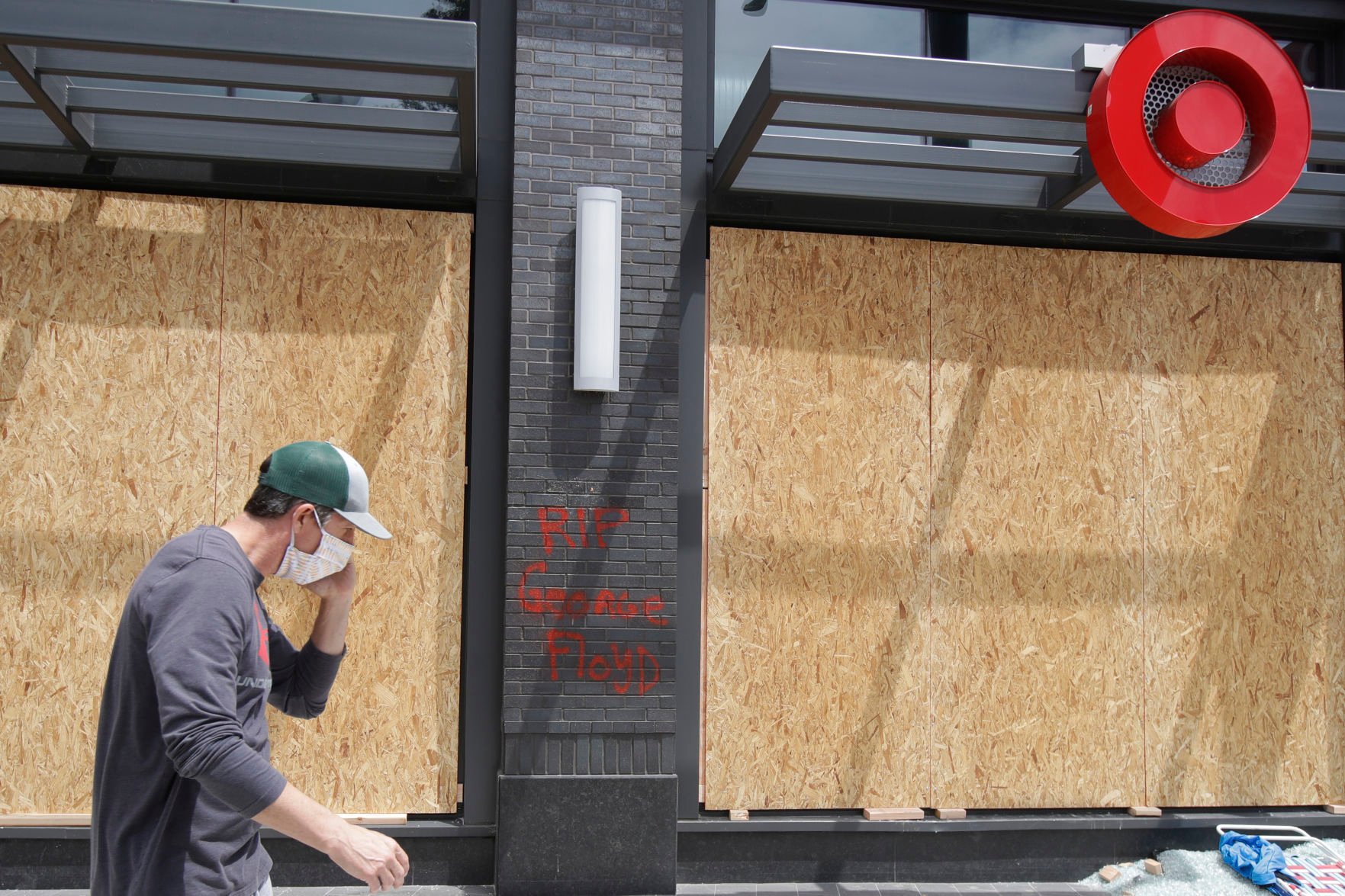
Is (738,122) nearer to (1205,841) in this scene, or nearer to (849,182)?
(849,182)

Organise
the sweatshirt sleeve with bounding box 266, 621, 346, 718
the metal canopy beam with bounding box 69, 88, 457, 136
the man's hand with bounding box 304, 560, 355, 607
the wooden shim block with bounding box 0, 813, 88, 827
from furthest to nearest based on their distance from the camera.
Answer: the wooden shim block with bounding box 0, 813, 88, 827, the metal canopy beam with bounding box 69, 88, 457, 136, the sweatshirt sleeve with bounding box 266, 621, 346, 718, the man's hand with bounding box 304, 560, 355, 607

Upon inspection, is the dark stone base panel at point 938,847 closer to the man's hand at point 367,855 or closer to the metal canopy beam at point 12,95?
the man's hand at point 367,855

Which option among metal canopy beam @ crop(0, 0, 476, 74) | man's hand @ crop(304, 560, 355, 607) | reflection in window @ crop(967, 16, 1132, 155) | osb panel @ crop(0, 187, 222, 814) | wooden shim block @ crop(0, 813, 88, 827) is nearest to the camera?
man's hand @ crop(304, 560, 355, 607)

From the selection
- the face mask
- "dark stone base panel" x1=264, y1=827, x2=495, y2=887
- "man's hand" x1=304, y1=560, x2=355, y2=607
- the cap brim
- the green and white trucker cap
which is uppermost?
the green and white trucker cap

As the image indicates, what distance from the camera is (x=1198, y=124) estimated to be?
5.17 metres

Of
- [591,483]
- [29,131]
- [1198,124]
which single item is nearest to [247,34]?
[29,131]

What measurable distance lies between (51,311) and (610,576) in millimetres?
3612

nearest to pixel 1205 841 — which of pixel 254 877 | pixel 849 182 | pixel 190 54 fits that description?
pixel 849 182

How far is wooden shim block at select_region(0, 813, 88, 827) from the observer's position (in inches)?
222

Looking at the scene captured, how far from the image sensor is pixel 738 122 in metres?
5.72

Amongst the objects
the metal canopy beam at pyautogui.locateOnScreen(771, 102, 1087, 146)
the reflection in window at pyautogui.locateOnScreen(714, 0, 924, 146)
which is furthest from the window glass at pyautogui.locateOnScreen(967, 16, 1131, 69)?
the metal canopy beam at pyautogui.locateOnScreen(771, 102, 1087, 146)

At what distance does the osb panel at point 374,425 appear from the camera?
5902mm

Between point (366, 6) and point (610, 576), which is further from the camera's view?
point (366, 6)

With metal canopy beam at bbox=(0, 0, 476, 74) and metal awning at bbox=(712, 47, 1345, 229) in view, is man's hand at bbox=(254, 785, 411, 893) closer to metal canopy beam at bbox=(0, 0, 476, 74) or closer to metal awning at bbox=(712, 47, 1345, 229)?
metal canopy beam at bbox=(0, 0, 476, 74)
